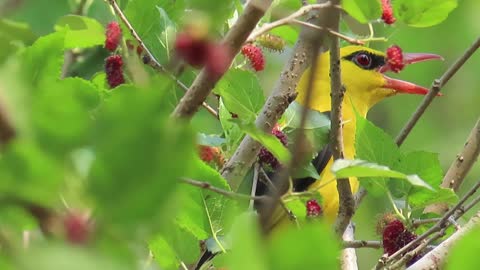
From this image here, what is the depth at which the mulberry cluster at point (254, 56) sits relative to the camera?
2623 millimetres

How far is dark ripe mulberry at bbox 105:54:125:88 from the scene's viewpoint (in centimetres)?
254

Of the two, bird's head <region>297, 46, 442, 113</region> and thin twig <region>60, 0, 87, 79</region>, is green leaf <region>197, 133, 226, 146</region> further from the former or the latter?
bird's head <region>297, 46, 442, 113</region>

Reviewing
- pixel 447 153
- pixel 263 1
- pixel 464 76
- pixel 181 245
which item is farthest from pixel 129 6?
pixel 464 76

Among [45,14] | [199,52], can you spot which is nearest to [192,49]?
[199,52]

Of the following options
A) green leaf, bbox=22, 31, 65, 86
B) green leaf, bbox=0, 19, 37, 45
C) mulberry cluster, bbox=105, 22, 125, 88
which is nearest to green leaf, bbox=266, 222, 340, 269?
green leaf, bbox=0, 19, 37, 45

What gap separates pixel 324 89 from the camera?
4.17m

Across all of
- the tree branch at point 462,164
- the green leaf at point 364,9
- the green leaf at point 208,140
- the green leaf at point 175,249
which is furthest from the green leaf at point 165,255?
the tree branch at point 462,164

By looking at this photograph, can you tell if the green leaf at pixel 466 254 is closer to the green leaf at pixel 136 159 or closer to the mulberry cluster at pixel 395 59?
the green leaf at pixel 136 159

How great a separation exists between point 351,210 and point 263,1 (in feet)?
2.44

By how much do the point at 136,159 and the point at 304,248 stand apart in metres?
0.15

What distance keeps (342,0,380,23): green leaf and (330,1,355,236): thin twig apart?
0.15m

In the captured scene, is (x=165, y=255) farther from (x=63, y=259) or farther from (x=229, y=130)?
(x=63, y=259)

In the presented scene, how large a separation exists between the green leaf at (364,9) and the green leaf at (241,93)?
0.92 ft

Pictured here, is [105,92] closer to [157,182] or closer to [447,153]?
[157,182]
